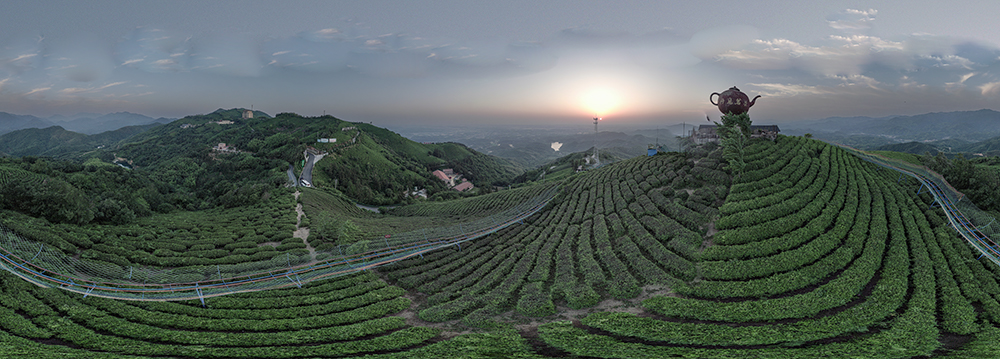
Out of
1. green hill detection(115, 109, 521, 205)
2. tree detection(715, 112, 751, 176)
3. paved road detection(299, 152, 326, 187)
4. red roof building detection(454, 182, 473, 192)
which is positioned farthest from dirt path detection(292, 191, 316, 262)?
red roof building detection(454, 182, 473, 192)

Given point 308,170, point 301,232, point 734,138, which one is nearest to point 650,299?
point 734,138

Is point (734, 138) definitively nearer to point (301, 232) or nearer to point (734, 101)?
point (734, 101)

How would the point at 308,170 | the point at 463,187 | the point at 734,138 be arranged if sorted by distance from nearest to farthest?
the point at 734,138, the point at 308,170, the point at 463,187

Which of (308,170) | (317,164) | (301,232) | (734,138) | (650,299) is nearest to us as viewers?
(650,299)

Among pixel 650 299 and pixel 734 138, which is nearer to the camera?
pixel 650 299

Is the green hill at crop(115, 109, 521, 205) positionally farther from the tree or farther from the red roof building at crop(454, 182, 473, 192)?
the tree

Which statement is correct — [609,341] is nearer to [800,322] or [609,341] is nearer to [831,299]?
[800,322]
